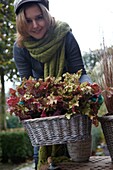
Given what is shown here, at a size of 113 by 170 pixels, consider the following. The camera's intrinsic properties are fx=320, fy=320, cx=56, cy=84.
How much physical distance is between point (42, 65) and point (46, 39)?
130mm

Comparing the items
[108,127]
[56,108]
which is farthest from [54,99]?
[108,127]

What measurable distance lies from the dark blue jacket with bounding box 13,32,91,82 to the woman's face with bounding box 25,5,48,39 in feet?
0.33

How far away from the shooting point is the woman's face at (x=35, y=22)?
1325 millimetres

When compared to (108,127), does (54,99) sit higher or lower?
higher

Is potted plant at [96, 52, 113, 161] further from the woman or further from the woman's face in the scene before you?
the woman's face

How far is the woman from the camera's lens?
1329 mm

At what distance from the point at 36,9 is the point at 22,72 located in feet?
1.00

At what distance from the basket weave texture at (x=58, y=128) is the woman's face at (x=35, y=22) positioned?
438mm

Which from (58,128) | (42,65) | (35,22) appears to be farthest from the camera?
(42,65)

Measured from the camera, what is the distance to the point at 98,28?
4.34 feet

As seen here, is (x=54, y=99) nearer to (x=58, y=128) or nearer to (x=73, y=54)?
(x=58, y=128)

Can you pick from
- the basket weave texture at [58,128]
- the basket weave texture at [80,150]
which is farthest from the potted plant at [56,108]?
the basket weave texture at [80,150]

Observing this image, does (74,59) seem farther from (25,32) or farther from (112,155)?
(112,155)

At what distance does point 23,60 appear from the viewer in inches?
57.2
